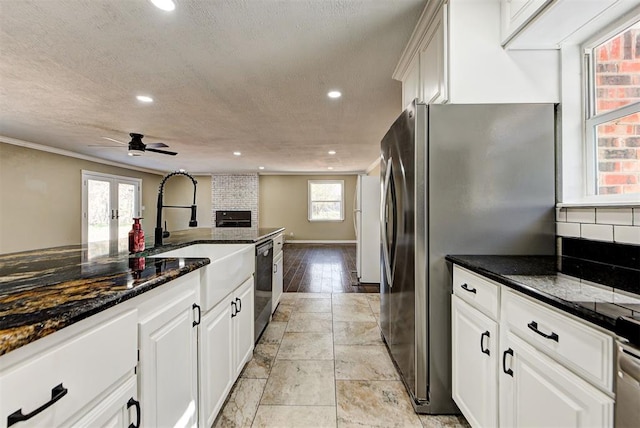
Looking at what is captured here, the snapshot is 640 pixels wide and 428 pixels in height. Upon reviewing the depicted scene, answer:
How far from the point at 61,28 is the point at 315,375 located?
9.30 ft

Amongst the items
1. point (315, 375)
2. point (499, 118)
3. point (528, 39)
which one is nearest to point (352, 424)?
point (315, 375)

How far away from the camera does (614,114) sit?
1385mm

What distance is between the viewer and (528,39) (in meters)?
1.52

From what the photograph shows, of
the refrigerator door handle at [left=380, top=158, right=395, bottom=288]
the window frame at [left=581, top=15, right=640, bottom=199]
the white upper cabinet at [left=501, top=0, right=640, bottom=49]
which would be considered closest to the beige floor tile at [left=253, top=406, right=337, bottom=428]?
the refrigerator door handle at [left=380, top=158, right=395, bottom=288]

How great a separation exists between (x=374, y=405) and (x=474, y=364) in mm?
690

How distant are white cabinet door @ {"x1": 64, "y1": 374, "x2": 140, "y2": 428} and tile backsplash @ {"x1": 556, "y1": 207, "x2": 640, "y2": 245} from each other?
1.96 metres

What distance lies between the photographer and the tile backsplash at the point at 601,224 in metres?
1.18

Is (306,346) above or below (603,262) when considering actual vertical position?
below

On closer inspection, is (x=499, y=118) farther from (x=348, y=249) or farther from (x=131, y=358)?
(x=348, y=249)

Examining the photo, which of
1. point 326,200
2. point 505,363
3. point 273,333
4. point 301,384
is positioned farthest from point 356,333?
point 326,200

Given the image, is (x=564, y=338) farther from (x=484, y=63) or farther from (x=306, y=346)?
(x=306, y=346)

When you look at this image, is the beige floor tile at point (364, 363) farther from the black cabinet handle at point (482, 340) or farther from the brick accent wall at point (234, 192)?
the brick accent wall at point (234, 192)

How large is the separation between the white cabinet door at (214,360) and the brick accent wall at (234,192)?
776 centimetres

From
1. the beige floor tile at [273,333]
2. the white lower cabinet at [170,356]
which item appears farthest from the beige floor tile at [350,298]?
the white lower cabinet at [170,356]
